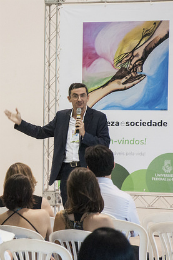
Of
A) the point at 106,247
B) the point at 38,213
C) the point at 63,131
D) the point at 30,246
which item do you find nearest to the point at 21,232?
the point at 38,213

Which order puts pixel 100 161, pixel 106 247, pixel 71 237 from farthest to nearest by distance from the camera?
pixel 100 161, pixel 71 237, pixel 106 247

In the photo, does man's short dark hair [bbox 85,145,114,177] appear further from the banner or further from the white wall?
the white wall

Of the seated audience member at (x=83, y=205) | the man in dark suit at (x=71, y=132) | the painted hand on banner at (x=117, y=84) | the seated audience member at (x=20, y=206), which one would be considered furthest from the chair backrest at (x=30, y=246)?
the painted hand on banner at (x=117, y=84)

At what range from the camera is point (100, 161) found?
324 cm

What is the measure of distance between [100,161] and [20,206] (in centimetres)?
74

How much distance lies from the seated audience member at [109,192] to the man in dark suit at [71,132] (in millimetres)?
964

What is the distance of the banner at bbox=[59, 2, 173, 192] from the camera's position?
500 centimetres

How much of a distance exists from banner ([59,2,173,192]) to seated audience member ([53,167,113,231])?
251 centimetres

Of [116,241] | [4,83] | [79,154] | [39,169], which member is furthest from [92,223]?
[4,83]

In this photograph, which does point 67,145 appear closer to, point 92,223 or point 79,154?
point 79,154

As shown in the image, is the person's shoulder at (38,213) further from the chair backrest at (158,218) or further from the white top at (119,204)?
the chair backrest at (158,218)

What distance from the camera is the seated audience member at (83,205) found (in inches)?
98.5

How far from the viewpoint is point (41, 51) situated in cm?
684

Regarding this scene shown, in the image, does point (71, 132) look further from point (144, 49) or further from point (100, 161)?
point (144, 49)
